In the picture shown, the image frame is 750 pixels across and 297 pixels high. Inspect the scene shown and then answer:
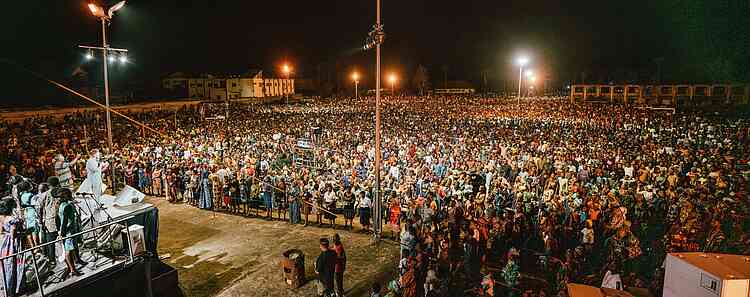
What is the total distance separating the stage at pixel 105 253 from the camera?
6.00 metres

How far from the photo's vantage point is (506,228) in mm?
9031

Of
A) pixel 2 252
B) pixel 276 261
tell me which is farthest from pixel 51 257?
pixel 276 261

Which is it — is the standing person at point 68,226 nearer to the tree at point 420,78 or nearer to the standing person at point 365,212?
the standing person at point 365,212

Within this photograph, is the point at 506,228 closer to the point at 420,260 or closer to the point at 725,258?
the point at 420,260

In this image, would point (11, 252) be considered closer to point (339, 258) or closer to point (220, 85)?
point (339, 258)

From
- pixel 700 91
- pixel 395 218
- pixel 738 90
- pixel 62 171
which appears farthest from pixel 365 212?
pixel 700 91

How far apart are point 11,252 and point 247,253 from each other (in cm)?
440

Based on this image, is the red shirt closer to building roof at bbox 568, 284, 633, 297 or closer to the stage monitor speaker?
building roof at bbox 568, 284, 633, 297

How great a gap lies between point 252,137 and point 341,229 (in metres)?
15.5

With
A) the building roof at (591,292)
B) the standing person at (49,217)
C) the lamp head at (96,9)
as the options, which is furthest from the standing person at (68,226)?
the lamp head at (96,9)

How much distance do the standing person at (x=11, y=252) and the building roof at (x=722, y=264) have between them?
8685mm

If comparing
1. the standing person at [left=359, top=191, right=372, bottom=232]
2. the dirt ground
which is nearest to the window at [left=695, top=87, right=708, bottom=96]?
the standing person at [left=359, top=191, right=372, bottom=232]

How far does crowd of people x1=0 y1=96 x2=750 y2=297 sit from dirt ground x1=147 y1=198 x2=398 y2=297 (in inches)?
29.5

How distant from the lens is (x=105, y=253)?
711cm
